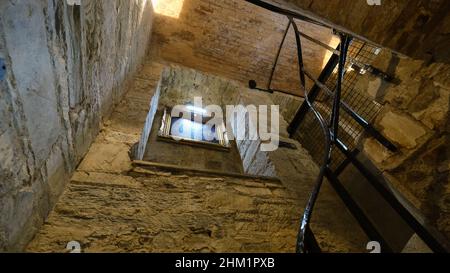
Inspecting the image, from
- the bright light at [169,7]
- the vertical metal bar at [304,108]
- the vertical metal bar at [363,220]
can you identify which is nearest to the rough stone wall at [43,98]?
the vertical metal bar at [363,220]

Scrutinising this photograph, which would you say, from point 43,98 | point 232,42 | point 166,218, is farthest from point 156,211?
point 232,42

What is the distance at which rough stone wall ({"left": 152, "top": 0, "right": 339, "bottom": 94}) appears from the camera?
4871mm

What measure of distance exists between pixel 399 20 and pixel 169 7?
451 cm

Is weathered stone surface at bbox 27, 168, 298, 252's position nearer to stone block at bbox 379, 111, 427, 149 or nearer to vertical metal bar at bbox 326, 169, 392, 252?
vertical metal bar at bbox 326, 169, 392, 252

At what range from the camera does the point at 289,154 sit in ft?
9.57

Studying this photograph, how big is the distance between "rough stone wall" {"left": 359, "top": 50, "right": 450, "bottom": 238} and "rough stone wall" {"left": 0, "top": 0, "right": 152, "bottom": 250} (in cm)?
197

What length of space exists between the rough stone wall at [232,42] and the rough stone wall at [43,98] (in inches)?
140

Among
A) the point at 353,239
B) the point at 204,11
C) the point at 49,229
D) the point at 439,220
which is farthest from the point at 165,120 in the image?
the point at 439,220

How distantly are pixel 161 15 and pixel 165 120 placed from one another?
89.0 inches

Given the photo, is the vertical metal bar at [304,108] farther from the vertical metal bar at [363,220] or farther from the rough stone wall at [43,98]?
the rough stone wall at [43,98]

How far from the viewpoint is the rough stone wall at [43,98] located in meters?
0.73

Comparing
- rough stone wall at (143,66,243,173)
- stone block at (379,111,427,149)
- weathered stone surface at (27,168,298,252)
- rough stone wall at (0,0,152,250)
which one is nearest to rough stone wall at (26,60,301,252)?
weathered stone surface at (27,168,298,252)

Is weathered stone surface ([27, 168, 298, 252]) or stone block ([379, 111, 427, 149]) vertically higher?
stone block ([379, 111, 427, 149])

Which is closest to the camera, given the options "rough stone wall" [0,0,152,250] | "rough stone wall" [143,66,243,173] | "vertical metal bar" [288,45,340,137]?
"rough stone wall" [0,0,152,250]
